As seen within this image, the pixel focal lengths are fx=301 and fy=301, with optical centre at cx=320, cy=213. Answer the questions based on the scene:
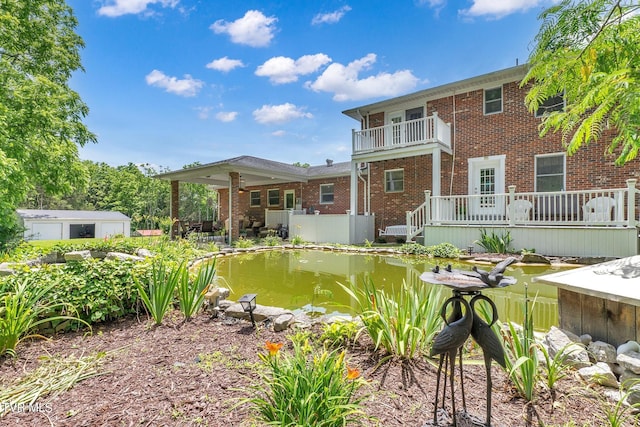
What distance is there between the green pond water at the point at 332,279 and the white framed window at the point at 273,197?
8.68 meters

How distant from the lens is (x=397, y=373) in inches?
87.6

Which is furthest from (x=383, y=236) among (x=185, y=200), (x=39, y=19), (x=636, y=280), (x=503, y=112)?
(x=185, y=200)

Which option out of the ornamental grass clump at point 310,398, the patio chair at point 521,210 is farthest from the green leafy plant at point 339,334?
the patio chair at point 521,210

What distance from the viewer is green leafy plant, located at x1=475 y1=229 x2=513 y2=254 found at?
9.12m

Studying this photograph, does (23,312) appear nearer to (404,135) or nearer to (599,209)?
(404,135)

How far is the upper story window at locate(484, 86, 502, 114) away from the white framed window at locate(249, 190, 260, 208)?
1371 cm

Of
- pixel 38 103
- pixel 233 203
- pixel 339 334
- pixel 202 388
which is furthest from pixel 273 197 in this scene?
pixel 202 388

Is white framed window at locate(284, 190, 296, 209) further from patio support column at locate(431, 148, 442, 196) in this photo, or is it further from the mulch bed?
the mulch bed

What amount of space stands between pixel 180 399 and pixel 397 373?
58.9 inches

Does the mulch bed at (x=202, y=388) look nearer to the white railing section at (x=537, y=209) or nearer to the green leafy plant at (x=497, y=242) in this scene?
the green leafy plant at (x=497, y=242)

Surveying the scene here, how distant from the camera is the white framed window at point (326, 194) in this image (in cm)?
1664

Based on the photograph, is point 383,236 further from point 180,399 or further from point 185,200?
point 185,200

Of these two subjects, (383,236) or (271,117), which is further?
(271,117)

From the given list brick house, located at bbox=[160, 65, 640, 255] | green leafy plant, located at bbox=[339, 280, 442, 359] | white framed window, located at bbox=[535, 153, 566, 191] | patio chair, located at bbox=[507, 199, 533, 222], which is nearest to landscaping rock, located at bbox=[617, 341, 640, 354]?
green leafy plant, located at bbox=[339, 280, 442, 359]
